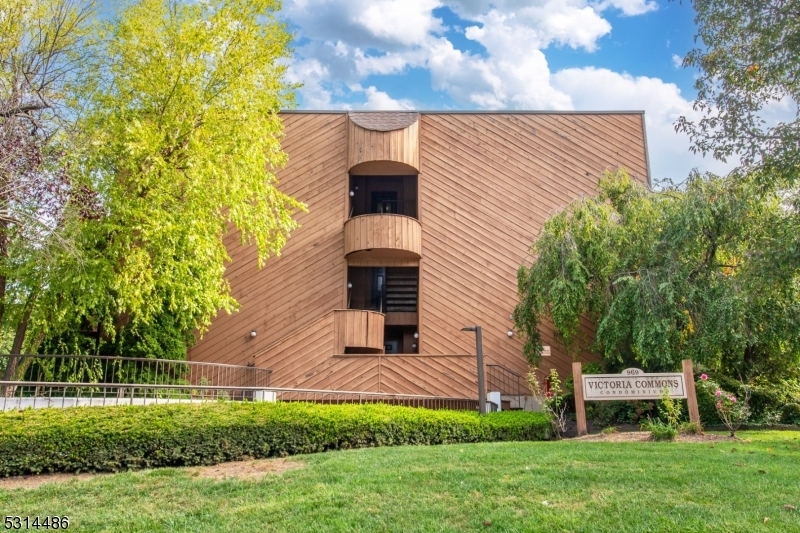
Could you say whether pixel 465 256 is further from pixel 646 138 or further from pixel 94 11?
pixel 94 11

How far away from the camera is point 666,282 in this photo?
1158cm

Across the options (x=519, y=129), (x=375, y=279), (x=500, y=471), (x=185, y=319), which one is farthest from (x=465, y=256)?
(x=500, y=471)

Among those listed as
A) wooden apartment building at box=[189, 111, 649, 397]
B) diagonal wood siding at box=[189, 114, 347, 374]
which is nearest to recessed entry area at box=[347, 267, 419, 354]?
wooden apartment building at box=[189, 111, 649, 397]

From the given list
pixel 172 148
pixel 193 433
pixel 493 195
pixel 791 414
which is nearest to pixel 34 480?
pixel 193 433

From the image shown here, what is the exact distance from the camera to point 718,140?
7941 mm

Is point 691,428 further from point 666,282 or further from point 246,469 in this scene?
point 246,469

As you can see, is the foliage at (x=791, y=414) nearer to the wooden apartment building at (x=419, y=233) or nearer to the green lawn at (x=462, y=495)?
the wooden apartment building at (x=419, y=233)

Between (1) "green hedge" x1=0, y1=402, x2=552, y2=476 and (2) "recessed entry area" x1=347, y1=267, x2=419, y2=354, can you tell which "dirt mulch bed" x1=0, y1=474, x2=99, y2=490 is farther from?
(2) "recessed entry area" x1=347, y1=267, x2=419, y2=354

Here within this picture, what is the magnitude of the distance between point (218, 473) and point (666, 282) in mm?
9337

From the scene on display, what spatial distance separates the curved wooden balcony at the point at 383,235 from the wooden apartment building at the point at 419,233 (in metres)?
0.03

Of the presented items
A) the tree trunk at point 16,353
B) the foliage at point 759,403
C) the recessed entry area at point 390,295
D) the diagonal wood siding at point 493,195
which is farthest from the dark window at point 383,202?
the foliage at point 759,403

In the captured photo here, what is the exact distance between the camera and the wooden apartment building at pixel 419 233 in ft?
50.4

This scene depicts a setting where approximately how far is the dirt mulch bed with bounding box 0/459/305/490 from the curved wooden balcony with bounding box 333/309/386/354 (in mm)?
6800

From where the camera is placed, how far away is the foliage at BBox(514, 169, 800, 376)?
433 inches
